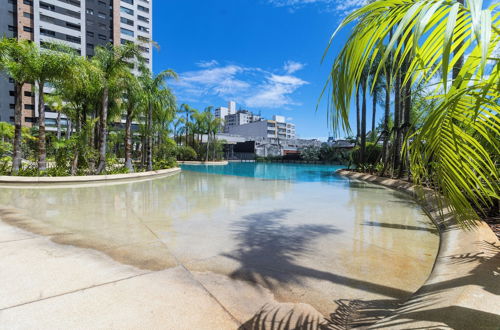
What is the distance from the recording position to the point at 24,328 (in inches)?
81.0

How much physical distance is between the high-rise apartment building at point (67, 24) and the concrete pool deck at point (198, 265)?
41.8 m

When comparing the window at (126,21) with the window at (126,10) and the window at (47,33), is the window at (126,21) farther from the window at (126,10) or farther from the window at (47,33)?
the window at (47,33)

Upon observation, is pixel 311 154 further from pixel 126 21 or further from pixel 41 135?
pixel 126 21

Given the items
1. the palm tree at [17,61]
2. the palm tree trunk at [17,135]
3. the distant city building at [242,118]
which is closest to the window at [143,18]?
the palm tree at [17,61]

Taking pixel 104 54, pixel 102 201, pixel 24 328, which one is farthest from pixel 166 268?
pixel 104 54

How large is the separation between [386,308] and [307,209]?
452cm

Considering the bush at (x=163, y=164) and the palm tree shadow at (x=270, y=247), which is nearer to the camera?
the palm tree shadow at (x=270, y=247)

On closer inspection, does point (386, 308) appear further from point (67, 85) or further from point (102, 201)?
point (67, 85)

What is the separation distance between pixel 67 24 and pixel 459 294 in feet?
205

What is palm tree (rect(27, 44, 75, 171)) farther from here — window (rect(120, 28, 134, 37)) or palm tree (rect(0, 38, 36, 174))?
window (rect(120, 28, 134, 37))

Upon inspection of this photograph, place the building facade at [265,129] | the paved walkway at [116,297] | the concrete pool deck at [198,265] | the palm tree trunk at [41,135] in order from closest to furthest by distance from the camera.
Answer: the paved walkway at [116,297] < the concrete pool deck at [198,265] < the palm tree trunk at [41,135] < the building facade at [265,129]

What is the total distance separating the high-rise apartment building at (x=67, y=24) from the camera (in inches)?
1666

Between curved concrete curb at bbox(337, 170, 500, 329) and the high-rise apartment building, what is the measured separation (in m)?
45.0

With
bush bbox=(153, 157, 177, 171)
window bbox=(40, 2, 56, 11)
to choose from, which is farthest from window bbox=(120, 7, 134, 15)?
bush bbox=(153, 157, 177, 171)
